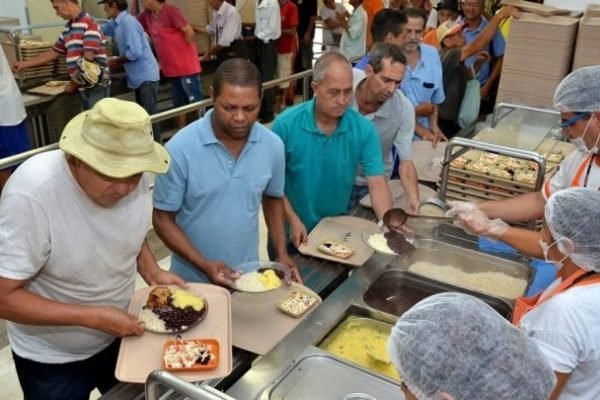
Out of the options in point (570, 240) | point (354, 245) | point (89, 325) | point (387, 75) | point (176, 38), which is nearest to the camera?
point (570, 240)

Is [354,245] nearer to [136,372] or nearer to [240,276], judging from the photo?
[240,276]

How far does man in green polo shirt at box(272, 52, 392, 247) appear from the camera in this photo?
2.38m

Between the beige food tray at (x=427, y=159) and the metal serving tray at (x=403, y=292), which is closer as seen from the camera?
the metal serving tray at (x=403, y=292)

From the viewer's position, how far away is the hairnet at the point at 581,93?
2.04 meters

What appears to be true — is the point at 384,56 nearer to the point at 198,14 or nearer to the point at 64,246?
the point at 64,246

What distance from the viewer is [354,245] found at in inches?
89.1

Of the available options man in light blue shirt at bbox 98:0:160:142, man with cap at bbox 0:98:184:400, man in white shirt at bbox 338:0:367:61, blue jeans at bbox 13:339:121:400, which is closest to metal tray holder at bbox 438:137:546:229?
man with cap at bbox 0:98:184:400

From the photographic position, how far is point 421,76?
3480 millimetres

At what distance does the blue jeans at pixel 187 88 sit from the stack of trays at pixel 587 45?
3.81 m

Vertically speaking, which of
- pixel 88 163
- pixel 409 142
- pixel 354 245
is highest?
pixel 88 163

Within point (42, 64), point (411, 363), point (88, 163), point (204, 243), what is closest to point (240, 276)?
point (204, 243)

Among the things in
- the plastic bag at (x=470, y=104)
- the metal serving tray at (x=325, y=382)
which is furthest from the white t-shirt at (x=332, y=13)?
the metal serving tray at (x=325, y=382)

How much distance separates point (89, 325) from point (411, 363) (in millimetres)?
959

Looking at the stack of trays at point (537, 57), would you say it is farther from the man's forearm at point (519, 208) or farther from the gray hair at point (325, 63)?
the gray hair at point (325, 63)
